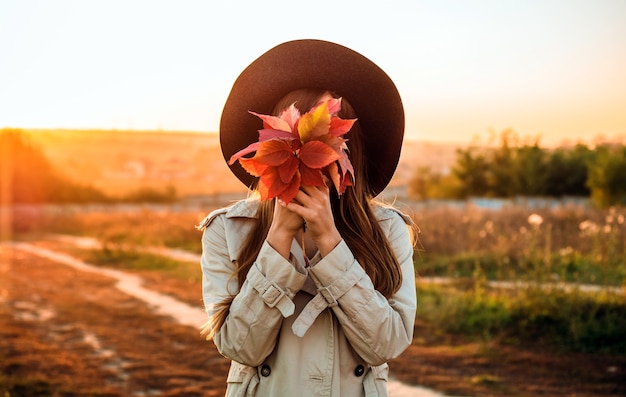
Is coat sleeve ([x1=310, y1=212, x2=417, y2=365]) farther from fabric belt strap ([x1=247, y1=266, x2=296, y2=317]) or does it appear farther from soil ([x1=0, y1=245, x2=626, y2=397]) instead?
soil ([x1=0, y1=245, x2=626, y2=397])

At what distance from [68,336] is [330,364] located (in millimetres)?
7336

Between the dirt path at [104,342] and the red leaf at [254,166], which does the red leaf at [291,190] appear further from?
the dirt path at [104,342]

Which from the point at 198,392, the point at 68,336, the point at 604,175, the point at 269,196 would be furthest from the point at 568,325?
the point at 604,175

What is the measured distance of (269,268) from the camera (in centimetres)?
183

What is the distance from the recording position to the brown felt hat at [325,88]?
214 cm

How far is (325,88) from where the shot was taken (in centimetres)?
214

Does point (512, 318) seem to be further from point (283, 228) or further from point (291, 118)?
point (291, 118)

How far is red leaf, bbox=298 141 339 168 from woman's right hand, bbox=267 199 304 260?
0.64 feet

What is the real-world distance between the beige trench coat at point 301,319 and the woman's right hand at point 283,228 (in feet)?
0.07

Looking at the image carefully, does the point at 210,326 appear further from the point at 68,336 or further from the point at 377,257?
the point at 68,336

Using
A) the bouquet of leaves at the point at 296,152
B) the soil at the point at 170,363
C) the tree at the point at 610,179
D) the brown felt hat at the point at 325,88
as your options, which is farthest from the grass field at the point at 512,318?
the tree at the point at 610,179

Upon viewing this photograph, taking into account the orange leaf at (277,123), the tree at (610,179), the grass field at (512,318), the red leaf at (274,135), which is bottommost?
the grass field at (512,318)

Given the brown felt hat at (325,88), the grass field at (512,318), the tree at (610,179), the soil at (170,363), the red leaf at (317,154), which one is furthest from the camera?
the tree at (610,179)

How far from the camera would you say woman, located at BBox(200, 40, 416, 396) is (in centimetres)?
183
